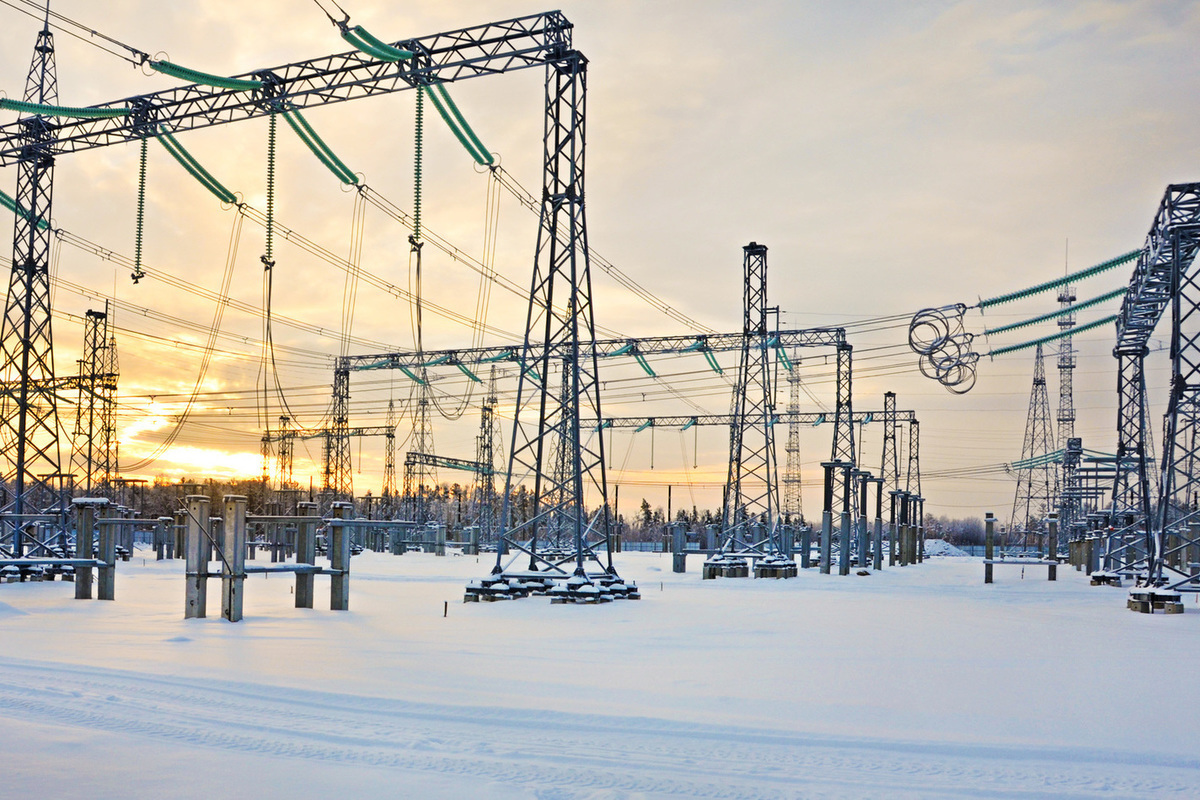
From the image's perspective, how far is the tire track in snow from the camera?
6320mm

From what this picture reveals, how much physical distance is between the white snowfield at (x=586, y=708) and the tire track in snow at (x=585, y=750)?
3 cm

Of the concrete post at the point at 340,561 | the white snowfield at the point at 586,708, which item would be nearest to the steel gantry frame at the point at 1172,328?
the white snowfield at the point at 586,708

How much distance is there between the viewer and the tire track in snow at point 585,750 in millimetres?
6320

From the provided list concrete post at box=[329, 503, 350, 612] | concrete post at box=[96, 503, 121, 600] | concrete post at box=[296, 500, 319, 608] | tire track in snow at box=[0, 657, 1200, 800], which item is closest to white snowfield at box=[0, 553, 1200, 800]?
tire track in snow at box=[0, 657, 1200, 800]

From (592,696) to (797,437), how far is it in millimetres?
61682

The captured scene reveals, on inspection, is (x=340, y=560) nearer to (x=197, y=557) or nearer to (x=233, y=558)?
(x=233, y=558)

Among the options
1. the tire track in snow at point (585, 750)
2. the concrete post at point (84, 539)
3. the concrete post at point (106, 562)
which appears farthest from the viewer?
the concrete post at point (84, 539)

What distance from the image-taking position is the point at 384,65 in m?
21.2

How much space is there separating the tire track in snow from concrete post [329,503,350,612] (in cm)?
851

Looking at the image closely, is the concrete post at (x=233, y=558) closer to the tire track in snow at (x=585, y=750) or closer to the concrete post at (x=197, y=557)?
the concrete post at (x=197, y=557)

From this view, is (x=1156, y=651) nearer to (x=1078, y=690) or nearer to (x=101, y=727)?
(x=1078, y=690)

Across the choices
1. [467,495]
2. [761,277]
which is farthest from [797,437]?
[467,495]

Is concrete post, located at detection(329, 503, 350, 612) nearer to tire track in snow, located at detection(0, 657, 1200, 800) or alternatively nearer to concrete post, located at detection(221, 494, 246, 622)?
concrete post, located at detection(221, 494, 246, 622)

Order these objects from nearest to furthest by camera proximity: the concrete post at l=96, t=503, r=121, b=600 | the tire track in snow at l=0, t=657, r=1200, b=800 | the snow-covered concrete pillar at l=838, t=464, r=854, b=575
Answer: the tire track in snow at l=0, t=657, r=1200, b=800, the concrete post at l=96, t=503, r=121, b=600, the snow-covered concrete pillar at l=838, t=464, r=854, b=575
